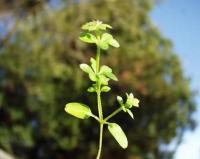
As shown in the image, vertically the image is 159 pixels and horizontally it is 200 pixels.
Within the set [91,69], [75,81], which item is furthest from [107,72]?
[75,81]

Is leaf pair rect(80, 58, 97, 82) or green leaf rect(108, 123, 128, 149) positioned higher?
leaf pair rect(80, 58, 97, 82)

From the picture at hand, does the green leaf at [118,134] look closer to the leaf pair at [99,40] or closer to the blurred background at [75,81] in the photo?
the leaf pair at [99,40]

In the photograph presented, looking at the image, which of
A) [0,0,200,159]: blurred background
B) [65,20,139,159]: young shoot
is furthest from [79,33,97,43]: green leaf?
[0,0,200,159]: blurred background

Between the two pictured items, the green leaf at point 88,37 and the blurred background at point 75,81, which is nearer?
the green leaf at point 88,37

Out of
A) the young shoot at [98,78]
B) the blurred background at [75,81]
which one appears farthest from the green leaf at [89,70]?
the blurred background at [75,81]

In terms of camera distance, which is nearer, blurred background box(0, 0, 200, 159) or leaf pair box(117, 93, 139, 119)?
leaf pair box(117, 93, 139, 119)

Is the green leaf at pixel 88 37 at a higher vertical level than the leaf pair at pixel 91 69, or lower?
higher

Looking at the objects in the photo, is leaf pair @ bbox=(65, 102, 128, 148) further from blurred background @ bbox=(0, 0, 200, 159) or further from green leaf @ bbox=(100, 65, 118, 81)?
blurred background @ bbox=(0, 0, 200, 159)

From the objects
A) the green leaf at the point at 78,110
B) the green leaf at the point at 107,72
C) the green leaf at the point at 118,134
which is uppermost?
the green leaf at the point at 107,72

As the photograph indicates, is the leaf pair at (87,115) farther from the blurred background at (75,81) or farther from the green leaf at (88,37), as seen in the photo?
the blurred background at (75,81)

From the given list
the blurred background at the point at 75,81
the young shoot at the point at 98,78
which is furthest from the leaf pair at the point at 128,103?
the blurred background at the point at 75,81
